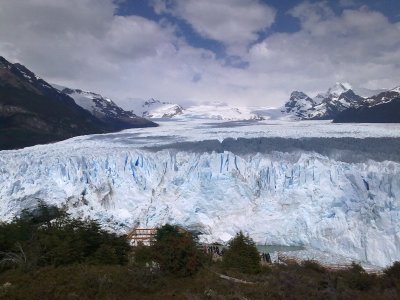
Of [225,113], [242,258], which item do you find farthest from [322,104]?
[242,258]

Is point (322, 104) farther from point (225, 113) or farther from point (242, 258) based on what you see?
→ point (242, 258)

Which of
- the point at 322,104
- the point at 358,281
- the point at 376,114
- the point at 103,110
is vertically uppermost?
the point at 322,104

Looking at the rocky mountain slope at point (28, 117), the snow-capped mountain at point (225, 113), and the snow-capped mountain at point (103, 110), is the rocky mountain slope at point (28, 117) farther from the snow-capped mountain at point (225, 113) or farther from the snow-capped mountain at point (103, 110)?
the snow-capped mountain at point (225, 113)

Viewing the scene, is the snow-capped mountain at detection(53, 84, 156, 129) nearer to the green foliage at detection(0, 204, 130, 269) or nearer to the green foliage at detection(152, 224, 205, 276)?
the green foliage at detection(0, 204, 130, 269)

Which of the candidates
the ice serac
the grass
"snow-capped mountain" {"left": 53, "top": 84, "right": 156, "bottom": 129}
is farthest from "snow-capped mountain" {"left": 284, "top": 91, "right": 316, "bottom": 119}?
the grass

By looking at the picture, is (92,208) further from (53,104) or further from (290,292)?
(53,104)

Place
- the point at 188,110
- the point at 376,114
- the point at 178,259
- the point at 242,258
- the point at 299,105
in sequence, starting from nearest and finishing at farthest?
the point at 178,259 → the point at 242,258 → the point at 376,114 → the point at 299,105 → the point at 188,110

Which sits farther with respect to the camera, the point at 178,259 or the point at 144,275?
the point at 178,259
